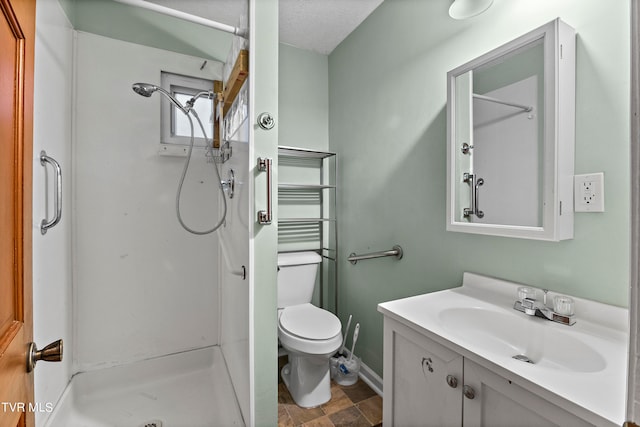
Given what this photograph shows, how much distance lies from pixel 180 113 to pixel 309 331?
1.67 meters

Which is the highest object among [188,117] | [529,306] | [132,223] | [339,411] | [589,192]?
[188,117]

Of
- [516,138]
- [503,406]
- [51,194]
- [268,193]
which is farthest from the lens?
[51,194]

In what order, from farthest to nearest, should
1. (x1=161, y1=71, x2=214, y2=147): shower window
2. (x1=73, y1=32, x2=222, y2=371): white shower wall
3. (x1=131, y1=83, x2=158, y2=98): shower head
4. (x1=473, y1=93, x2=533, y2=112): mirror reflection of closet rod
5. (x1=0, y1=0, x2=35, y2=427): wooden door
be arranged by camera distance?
(x1=161, y1=71, x2=214, y2=147): shower window, (x1=73, y1=32, x2=222, y2=371): white shower wall, (x1=131, y1=83, x2=158, y2=98): shower head, (x1=473, y1=93, x2=533, y2=112): mirror reflection of closet rod, (x1=0, y1=0, x2=35, y2=427): wooden door

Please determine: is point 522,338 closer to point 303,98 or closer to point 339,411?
point 339,411

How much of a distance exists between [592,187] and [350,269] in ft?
4.95

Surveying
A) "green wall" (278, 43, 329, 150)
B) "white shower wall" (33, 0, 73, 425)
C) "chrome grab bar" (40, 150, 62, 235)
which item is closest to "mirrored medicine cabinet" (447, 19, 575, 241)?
"green wall" (278, 43, 329, 150)

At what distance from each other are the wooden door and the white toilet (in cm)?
116

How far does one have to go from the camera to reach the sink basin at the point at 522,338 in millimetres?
883

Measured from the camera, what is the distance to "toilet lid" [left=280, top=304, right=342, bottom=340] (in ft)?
5.50

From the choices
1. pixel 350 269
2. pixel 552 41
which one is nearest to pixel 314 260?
pixel 350 269

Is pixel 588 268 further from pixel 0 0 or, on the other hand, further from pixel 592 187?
pixel 0 0

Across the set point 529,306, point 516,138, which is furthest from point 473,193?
point 529,306

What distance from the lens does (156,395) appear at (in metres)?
1.81

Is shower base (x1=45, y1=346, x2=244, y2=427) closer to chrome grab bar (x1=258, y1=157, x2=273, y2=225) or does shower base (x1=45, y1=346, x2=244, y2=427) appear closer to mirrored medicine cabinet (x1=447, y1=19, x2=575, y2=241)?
chrome grab bar (x1=258, y1=157, x2=273, y2=225)
